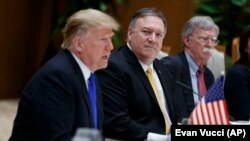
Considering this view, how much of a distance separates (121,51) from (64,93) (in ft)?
2.83

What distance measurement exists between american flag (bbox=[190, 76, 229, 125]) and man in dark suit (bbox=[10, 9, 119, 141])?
0.47m

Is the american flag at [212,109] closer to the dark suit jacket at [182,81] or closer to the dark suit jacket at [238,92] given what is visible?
the dark suit jacket at [182,81]

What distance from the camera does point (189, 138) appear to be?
175 centimetres

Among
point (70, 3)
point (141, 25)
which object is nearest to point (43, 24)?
point (70, 3)

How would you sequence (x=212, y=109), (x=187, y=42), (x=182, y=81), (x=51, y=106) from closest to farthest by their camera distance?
(x=51, y=106)
(x=212, y=109)
(x=182, y=81)
(x=187, y=42)

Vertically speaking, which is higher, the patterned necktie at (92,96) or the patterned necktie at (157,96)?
the patterned necktie at (92,96)

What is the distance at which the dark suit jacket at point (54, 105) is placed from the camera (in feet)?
6.24

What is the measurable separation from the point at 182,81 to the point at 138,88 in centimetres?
64

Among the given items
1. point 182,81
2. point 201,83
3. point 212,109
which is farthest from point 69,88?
point 201,83

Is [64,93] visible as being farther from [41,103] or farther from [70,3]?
[70,3]

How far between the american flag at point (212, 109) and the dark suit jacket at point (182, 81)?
78cm

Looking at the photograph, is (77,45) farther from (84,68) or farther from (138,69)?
(138,69)

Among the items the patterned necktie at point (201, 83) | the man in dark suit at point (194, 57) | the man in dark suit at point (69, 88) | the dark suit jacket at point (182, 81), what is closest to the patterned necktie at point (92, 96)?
the man in dark suit at point (69, 88)

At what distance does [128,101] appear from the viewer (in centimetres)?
260
